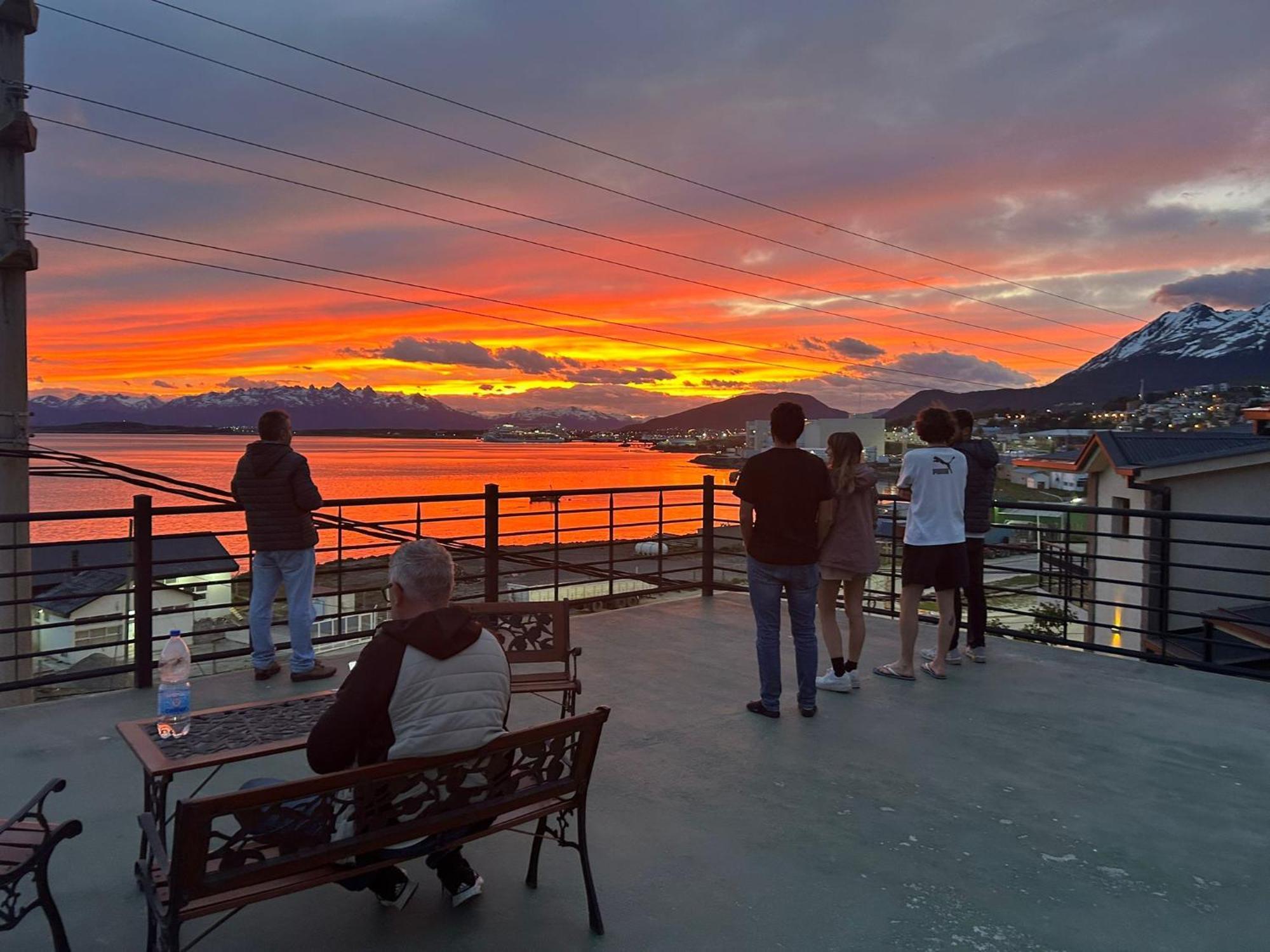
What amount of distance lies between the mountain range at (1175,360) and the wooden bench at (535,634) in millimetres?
16070

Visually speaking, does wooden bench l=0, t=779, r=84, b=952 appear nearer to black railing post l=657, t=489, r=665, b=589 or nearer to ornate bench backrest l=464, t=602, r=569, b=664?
ornate bench backrest l=464, t=602, r=569, b=664

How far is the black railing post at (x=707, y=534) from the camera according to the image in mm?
8133

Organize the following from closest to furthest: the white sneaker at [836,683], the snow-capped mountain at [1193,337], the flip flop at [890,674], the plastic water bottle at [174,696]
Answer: the plastic water bottle at [174,696]
the white sneaker at [836,683]
the flip flop at [890,674]
the snow-capped mountain at [1193,337]

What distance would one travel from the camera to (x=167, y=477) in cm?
705

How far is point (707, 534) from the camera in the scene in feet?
26.8

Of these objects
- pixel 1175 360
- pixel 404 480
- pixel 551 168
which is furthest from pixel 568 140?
pixel 404 480

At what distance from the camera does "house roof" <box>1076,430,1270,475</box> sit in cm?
1118

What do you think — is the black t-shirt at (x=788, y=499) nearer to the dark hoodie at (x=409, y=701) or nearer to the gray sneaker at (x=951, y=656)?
the gray sneaker at (x=951, y=656)

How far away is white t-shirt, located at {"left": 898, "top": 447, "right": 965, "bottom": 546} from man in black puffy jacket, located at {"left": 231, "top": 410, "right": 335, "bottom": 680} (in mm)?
3965

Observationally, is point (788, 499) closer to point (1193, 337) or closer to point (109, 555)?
point (109, 555)

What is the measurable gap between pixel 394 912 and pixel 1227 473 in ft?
43.8

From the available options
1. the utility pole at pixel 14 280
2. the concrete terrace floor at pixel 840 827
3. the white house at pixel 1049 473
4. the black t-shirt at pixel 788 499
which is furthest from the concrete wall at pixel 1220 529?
the utility pole at pixel 14 280

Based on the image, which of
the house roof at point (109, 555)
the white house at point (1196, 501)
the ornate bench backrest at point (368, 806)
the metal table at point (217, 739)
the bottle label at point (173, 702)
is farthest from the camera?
the house roof at point (109, 555)

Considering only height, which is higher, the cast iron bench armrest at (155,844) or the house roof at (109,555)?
the cast iron bench armrest at (155,844)
